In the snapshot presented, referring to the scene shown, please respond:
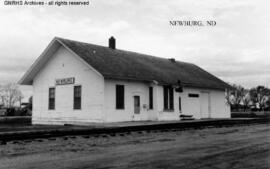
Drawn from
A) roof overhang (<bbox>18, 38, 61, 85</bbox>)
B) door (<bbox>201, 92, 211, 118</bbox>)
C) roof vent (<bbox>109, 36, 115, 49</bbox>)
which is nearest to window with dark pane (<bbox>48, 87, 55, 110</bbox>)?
roof overhang (<bbox>18, 38, 61, 85</bbox>)

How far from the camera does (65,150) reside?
9.59 m

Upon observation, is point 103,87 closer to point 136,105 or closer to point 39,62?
point 136,105

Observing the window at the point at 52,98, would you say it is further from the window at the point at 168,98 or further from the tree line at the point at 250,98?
the tree line at the point at 250,98

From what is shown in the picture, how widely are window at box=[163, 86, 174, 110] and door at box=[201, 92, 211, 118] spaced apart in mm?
4982

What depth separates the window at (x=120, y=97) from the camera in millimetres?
23844

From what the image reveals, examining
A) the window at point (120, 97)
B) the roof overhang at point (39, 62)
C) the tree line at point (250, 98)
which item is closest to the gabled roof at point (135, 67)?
the roof overhang at point (39, 62)

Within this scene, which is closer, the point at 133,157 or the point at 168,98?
the point at 133,157

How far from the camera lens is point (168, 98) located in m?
26.8

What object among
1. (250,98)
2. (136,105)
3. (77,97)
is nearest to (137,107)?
(136,105)

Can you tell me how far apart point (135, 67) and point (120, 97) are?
332 centimetres

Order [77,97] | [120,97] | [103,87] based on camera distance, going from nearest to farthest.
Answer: [103,87], [120,97], [77,97]

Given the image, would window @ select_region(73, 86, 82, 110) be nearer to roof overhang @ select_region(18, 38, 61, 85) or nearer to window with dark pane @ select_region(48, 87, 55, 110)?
window with dark pane @ select_region(48, 87, 55, 110)

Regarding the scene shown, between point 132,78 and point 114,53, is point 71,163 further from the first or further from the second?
point 114,53

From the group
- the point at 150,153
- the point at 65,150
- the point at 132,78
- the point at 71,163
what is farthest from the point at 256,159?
the point at 132,78
